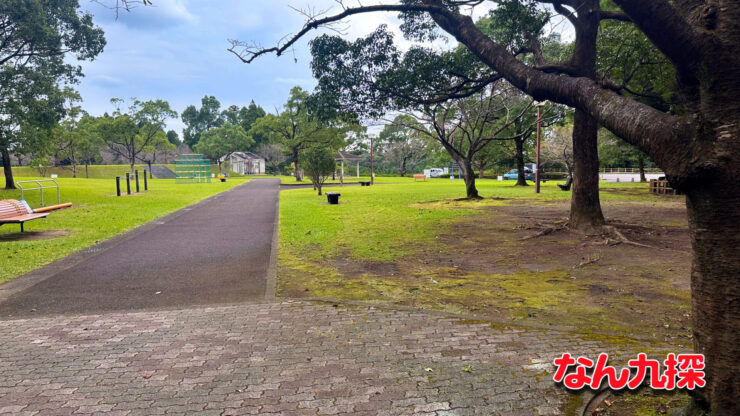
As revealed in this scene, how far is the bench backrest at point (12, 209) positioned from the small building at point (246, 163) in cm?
6689

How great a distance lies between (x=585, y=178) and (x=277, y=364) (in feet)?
30.2

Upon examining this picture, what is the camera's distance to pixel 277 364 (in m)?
3.51

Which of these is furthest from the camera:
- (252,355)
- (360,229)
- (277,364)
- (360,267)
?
(360,229)

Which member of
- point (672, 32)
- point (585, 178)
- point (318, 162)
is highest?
point (318, 162)

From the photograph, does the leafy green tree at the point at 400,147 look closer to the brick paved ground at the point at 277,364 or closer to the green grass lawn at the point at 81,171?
the green grass lawn at the point at 81,171

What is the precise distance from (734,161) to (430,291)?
3923mm

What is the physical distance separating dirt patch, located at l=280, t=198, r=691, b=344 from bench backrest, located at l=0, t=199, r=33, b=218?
815cm

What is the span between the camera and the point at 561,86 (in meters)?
3.79

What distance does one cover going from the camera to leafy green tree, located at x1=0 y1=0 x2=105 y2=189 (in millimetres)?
18250

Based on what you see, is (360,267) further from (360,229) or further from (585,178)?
(585,178)

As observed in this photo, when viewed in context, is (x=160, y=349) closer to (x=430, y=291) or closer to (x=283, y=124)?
(x=430, y=291)

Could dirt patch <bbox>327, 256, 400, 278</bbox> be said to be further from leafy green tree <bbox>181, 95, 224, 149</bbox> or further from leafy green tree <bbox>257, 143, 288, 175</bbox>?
leafy green tree <bbox>181, 95, 224, 149</bbox>

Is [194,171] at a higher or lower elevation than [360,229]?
higher

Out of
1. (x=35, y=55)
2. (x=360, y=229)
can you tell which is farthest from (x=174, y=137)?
(x=360, y=229)
